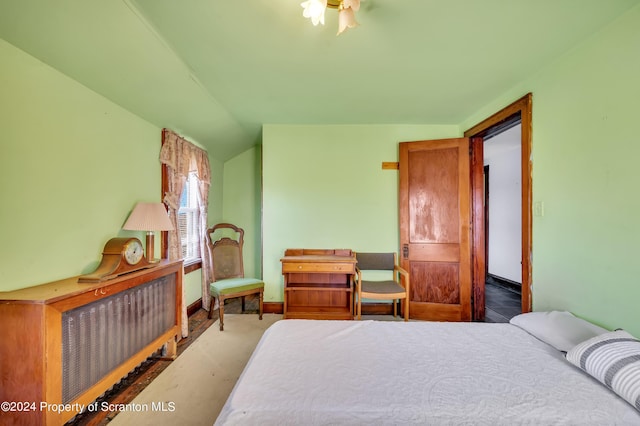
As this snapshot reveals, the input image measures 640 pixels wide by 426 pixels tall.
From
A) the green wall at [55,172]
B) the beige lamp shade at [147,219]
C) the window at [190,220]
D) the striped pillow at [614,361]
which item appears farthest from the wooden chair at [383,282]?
the green wall at [55,172]

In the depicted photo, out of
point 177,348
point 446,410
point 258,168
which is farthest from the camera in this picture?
point 258,168

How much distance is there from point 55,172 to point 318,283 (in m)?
2.61

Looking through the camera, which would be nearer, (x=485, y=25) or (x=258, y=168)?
(x=485, y=25)

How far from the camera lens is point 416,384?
1.03 m

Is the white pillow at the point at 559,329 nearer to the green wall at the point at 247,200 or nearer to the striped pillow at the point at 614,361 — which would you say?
the striped pillow at the point at 614,361

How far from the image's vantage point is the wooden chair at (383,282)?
8.82 feet

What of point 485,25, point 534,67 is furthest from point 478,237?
point 485,25

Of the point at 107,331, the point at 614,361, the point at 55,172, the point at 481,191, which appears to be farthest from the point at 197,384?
the point at 481,191

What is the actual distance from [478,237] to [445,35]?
231 centimetres

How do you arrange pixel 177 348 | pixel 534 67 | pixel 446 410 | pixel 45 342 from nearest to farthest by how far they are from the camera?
pixel 446 410
pixel 45 342
pixel 534 67
pixel 177 348

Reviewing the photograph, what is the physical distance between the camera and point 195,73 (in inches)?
81.2

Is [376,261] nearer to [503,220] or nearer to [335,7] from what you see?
[335,7]

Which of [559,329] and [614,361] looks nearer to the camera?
[614,361]

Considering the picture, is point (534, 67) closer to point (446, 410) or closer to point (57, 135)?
point (446, 410)
